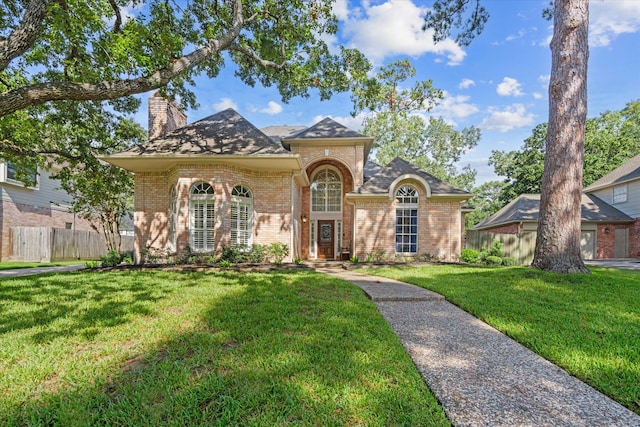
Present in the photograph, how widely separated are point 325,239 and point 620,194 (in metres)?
19.7

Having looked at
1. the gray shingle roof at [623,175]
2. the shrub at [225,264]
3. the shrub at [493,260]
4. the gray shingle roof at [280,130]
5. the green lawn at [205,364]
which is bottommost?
the shrub at [493,260]

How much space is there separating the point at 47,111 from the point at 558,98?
15.6 metres

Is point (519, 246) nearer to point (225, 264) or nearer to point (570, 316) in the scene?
point (570, 316)

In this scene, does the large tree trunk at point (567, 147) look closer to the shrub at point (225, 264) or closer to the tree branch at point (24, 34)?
the shrub at point (225, 264)

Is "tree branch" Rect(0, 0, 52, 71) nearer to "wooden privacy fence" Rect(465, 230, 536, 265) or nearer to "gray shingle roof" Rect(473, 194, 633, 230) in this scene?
"wooden privacy fence" Rect(465, 230, 536, 265)

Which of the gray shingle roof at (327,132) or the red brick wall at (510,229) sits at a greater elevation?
the gray shingle roof at (327,132)

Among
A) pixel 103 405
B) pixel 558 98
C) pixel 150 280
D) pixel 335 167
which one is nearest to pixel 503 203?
pixel 335 167

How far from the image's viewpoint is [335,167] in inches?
586

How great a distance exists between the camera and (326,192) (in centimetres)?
1511

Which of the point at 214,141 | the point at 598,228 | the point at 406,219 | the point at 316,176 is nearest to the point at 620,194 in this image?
the point at 598,228

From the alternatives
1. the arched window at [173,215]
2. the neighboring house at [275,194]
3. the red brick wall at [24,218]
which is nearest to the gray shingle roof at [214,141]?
the neighboring house at [275,194]

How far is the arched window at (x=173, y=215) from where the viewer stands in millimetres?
10727

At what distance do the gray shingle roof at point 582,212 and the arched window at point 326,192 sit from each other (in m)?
12.0

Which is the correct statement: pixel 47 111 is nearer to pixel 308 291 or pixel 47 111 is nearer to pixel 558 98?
pixel 308 291
